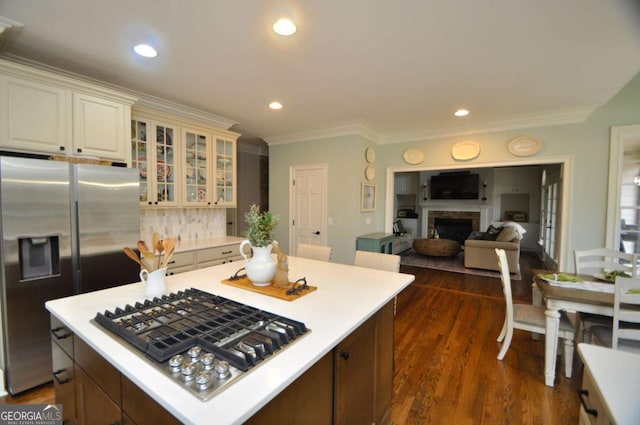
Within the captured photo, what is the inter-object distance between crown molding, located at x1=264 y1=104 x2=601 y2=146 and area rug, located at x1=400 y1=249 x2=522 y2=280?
2892 mm

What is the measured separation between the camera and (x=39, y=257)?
6.77 ft

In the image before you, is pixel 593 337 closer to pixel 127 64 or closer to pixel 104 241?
pixel 104 241

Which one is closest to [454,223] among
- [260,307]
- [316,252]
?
[316,252]

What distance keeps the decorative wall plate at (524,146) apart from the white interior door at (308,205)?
8.87ft

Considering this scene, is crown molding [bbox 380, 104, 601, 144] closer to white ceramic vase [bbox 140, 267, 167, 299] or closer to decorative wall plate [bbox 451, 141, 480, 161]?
decorative wall plate [bbox 451, 141, 480, 161]

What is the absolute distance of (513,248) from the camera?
5.25 m

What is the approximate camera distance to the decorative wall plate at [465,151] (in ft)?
13.4

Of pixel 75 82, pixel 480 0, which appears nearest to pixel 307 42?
pixel 480 0

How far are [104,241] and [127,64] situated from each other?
5.01 ft

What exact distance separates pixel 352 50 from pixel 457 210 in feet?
25.2

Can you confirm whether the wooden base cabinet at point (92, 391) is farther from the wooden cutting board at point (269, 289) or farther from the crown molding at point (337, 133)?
the crown molding at point (337, 133)

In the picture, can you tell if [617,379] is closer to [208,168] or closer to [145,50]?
[145,50]

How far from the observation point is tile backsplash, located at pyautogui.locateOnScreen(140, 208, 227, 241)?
3.32 metres

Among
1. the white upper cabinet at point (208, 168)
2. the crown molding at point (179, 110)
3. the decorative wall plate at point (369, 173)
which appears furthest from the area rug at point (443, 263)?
the crown molding at point (179, 110)
